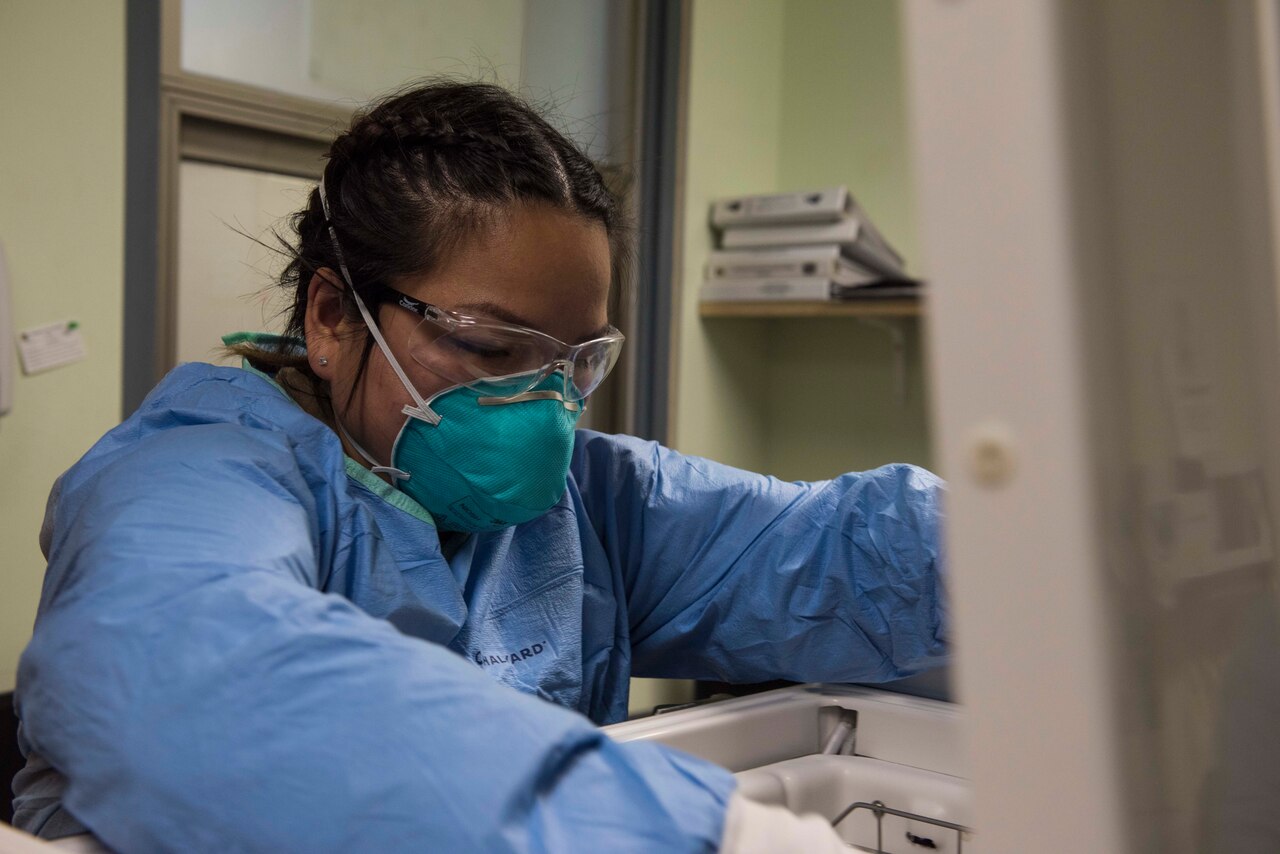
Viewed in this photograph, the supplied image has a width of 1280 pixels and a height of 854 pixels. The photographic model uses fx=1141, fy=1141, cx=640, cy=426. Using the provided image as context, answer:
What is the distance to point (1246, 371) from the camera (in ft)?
1.27

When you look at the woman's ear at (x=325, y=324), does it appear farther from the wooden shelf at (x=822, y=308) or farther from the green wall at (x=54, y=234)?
the wooden shelf at (x=822, y=308)

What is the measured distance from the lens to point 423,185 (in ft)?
3.23

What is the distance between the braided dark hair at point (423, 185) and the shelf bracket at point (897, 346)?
2.06 m

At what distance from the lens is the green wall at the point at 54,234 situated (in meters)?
1.79

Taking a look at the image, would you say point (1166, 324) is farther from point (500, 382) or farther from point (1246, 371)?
point (500, 382)

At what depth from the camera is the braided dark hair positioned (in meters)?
0.97

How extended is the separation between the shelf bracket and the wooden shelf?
29mm

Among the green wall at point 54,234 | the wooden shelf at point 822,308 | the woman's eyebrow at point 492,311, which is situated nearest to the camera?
the woman's eyebrow at point 492,311

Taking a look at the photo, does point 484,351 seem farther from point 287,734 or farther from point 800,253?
point 800,253

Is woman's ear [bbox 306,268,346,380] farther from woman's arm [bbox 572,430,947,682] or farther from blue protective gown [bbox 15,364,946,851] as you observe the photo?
woman's arm [bbox 572,430,947,682]

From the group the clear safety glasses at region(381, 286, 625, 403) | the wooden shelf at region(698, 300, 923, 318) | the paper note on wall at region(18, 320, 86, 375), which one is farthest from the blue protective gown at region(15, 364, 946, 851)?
the wooden shelf at region(698, 300, 923, 318)

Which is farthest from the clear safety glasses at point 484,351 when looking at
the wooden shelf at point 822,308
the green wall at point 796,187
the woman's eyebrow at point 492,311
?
the green wall at point 796,187

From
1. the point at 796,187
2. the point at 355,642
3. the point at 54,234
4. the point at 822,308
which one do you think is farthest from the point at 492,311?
the point at 796,187

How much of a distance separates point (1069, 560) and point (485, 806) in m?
0.21
